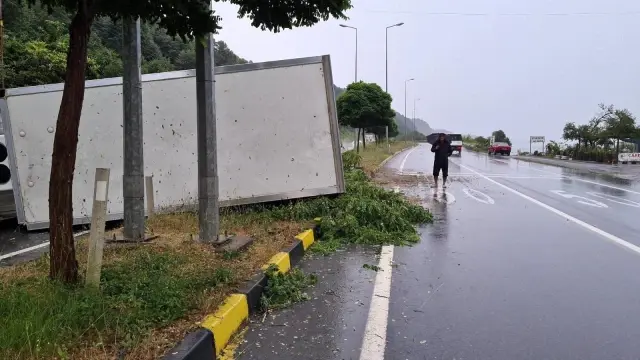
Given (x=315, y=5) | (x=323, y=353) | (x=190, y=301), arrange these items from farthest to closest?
(x=315, y=5), (x=190, y=301), (x=323, y=353)

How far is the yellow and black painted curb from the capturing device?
3.28 meters

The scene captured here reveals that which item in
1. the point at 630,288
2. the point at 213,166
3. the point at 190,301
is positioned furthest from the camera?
the point at 213,166

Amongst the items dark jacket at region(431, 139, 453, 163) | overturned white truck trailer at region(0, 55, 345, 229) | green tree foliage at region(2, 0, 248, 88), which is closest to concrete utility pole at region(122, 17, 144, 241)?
overturned white truck trailer at region(0, 55, 345, 229)

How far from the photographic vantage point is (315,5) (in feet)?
14.3

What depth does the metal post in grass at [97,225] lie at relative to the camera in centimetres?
403

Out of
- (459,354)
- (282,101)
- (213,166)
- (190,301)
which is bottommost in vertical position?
(459,354)

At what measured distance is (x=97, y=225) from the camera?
4051 millimetres

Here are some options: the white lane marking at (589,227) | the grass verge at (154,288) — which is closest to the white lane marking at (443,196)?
the white lane marking at (589,227)

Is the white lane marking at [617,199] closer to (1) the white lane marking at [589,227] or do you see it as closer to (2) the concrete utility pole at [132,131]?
(1) the white lane marking at [589,227]

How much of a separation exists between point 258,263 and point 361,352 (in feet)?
6.52

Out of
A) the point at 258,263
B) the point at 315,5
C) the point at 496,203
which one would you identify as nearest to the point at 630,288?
the point at 258,263

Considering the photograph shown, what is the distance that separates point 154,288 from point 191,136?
4775 millimetres

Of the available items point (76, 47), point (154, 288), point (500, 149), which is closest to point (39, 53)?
point (76, 47)

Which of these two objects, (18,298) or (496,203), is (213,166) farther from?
(496,203)
